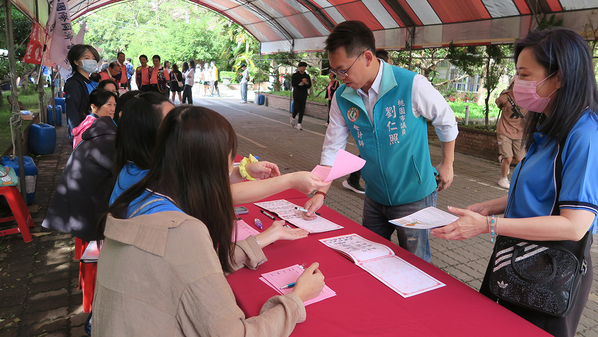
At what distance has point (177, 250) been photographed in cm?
93

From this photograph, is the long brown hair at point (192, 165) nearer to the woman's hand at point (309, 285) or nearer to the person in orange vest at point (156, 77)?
the woman's hand at point (309, 285)

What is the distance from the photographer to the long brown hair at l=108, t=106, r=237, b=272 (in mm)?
1062

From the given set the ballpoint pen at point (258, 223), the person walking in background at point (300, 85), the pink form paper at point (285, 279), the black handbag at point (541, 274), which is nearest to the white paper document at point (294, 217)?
the ballpoint pen at point (258, 223)

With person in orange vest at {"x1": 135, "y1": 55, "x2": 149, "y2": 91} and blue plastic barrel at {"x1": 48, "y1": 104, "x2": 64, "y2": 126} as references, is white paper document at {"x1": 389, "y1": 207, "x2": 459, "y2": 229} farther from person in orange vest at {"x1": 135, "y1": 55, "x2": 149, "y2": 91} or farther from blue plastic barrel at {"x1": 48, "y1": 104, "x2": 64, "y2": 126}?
person in orange vest at {"x1": 135, "y1": 55, "x2": 149, "y2": 91}

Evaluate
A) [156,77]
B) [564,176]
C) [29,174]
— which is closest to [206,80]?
[156,77]

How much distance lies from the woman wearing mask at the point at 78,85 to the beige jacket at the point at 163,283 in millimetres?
3839

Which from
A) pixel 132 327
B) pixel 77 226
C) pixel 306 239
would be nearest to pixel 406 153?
pixel 306 239

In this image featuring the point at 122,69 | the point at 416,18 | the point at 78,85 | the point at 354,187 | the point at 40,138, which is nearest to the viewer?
the point at 78,85

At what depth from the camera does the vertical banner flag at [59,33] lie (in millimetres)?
5449

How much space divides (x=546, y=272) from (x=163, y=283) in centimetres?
121

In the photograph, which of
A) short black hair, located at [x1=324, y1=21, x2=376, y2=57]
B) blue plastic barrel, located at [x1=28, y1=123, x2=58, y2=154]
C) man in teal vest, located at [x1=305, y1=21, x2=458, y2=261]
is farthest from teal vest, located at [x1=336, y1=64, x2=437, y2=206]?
blue plastic barrel, located at [x1=28, y1=123, x2=58, y2=154]

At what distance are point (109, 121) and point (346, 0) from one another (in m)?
8.84

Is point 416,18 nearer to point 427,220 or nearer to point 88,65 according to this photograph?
point 88,65

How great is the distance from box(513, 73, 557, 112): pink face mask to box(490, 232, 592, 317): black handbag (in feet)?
1.55
